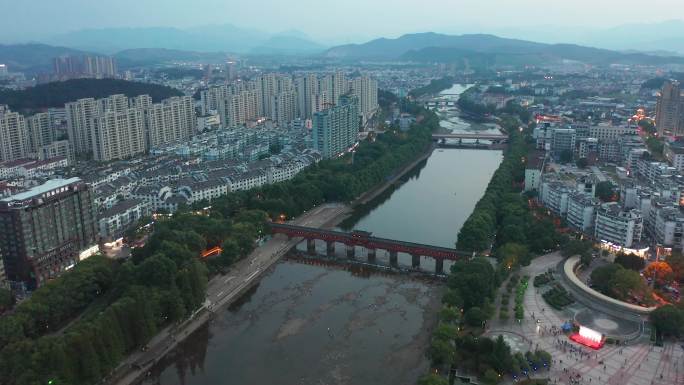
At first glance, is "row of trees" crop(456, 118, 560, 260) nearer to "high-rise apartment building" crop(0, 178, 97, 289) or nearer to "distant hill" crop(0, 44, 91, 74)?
"high-rise apartment building" crop(0, 178, 97, 289)

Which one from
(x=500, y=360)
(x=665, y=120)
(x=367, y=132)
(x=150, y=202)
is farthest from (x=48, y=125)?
(x=665, y=120)

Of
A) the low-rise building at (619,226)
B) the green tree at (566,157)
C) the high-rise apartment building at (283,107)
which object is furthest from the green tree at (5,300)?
the high-rise apartment building at (283,107)

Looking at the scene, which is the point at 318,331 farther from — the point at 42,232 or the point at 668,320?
the point at 42,232

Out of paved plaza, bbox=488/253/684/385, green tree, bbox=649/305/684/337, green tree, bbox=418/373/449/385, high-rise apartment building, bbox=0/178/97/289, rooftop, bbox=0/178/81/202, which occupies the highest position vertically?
rooftop, bbox=0/178/81/202

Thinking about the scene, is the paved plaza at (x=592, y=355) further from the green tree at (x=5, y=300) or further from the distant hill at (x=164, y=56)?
the distant hill at (x=164, y=56)

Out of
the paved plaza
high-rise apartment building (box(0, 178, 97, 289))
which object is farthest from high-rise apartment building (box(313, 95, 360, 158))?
the paved plaza

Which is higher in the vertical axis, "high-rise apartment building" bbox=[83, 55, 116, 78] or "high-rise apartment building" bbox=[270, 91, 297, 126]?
"high-rise apartment building" bbox=[83, 55, 116, 78]

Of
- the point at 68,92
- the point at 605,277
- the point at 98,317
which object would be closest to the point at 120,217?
the point at 98,317
